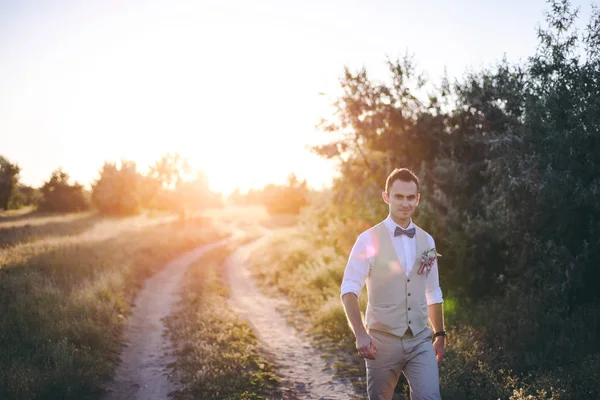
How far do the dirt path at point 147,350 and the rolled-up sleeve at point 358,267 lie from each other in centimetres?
515

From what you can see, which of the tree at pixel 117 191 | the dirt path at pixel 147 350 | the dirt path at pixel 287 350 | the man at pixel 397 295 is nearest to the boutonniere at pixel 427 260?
the man at pixel 397 295

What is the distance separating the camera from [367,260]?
11.8ft

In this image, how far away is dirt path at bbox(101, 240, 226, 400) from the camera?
713 cm

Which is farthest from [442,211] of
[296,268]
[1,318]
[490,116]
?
[1,318]

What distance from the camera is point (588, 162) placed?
7.20 m

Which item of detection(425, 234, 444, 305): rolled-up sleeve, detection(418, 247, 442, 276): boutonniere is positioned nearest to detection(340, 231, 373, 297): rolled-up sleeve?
detection(418, 247, 442, 276): boutonniere

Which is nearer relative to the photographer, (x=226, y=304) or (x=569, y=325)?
(x=569, y=325)

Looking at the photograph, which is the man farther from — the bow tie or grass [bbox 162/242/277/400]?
grass [bbox 162/242/277/400]

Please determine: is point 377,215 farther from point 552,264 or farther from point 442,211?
point 552,264

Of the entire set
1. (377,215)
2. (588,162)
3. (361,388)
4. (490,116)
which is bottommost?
(361,388)

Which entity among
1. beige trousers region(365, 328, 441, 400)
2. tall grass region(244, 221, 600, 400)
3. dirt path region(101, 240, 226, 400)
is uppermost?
beige trousers region(365, 328, 441, 400)

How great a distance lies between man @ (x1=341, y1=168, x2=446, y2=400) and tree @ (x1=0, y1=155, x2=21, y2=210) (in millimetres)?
30771

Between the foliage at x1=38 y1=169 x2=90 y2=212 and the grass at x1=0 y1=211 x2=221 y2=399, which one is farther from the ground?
the foliage at x1=38 y1=169 x2=90 y2=212

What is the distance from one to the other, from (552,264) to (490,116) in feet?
19.6
